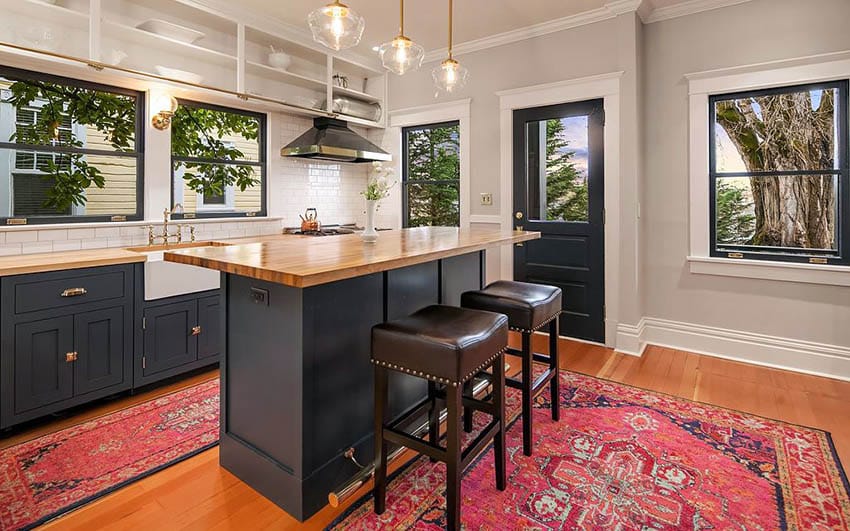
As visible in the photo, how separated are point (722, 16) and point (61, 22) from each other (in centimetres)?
475

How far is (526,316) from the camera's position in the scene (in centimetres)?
224

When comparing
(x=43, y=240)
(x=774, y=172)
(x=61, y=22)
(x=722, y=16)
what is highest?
(x=722, y=16)

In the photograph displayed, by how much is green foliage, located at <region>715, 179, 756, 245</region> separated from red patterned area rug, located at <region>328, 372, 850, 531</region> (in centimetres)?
164

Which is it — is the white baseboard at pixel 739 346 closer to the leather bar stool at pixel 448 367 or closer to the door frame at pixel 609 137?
the door frame at pixel 609 137

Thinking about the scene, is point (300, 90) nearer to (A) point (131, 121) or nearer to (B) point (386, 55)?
(A) point (131, 121)

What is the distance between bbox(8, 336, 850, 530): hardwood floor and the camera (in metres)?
1.78

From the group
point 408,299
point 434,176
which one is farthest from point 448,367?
point 434,176

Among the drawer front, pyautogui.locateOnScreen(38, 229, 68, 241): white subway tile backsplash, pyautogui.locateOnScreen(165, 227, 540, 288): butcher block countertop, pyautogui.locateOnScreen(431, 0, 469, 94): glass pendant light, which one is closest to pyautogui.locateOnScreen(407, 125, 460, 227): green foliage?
pyautogui.locateOnScreen(431, 0, 469, 94): glass pendant light

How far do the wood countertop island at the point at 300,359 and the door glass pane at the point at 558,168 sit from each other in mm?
2335

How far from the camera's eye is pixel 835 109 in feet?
10.7

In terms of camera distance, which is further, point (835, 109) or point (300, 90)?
point (300, 90)

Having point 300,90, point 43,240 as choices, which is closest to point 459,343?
point 43,240

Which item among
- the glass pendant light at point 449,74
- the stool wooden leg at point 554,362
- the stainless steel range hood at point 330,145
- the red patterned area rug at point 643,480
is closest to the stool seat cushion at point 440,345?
the red patterned area rug at point 643,480

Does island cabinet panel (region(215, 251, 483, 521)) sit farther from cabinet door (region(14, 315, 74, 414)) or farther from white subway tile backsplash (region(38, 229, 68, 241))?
white subway tile backsplash (region(38, 229, 68, 241))
